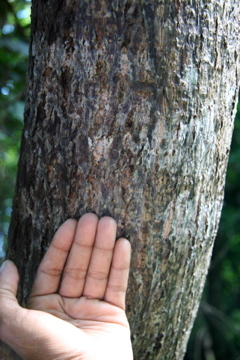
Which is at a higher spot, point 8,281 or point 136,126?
point 136,126

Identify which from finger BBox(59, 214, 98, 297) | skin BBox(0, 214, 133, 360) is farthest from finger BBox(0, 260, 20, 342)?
finger BBox(59, 214, 98, 297)

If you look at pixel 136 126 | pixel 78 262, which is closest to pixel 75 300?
pixel 78 262

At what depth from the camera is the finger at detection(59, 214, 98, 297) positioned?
115 centimetres

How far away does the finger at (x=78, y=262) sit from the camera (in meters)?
1.15

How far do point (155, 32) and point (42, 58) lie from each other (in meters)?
0.32

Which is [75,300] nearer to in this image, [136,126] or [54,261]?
[54,261]

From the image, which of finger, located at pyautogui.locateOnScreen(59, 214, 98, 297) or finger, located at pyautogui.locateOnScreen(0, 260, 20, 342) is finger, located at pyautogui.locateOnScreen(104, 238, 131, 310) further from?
finger, located at pyautogui.locateOnScreen(0, 260, 20, 342)

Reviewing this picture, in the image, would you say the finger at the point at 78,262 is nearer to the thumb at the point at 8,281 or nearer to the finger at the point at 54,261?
the finger at the point at 54,261

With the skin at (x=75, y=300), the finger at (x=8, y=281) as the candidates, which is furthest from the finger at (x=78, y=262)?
the finger at (x=8, y=281)

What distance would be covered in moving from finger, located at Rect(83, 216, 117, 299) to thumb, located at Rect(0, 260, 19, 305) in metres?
0.20

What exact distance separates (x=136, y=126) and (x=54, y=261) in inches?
17.9

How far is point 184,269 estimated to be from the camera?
1.24 metres

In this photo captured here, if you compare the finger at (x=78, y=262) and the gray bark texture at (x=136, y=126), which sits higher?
the gray bark texture at (x=136, y=126)

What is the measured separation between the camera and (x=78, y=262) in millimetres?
1189
